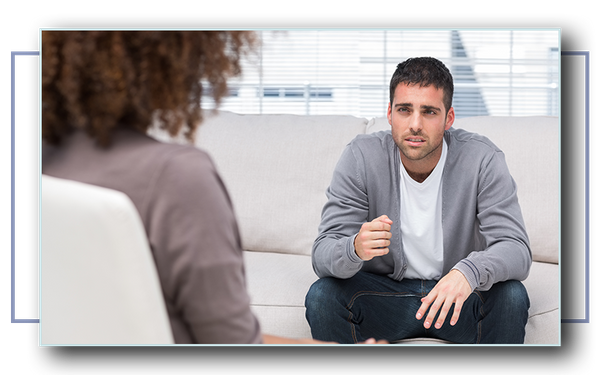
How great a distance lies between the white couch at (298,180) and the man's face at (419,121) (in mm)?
282

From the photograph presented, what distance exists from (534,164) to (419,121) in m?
0.51

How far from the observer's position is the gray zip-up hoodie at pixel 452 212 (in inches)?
59.3

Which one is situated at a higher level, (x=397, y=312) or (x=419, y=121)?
(x=419, y=121)

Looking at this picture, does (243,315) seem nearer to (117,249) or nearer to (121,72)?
(117,249)

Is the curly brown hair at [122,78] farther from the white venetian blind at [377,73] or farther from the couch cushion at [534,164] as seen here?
the couch cushion at [534,164]

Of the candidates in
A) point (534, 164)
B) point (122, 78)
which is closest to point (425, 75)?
point (534, 164)

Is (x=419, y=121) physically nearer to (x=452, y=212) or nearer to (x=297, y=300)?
(x=452, y=212)

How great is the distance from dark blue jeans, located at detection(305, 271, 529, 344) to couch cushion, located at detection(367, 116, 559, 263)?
0.88ft

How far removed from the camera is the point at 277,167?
1890 mm

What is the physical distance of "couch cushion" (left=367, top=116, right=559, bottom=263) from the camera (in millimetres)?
1728
